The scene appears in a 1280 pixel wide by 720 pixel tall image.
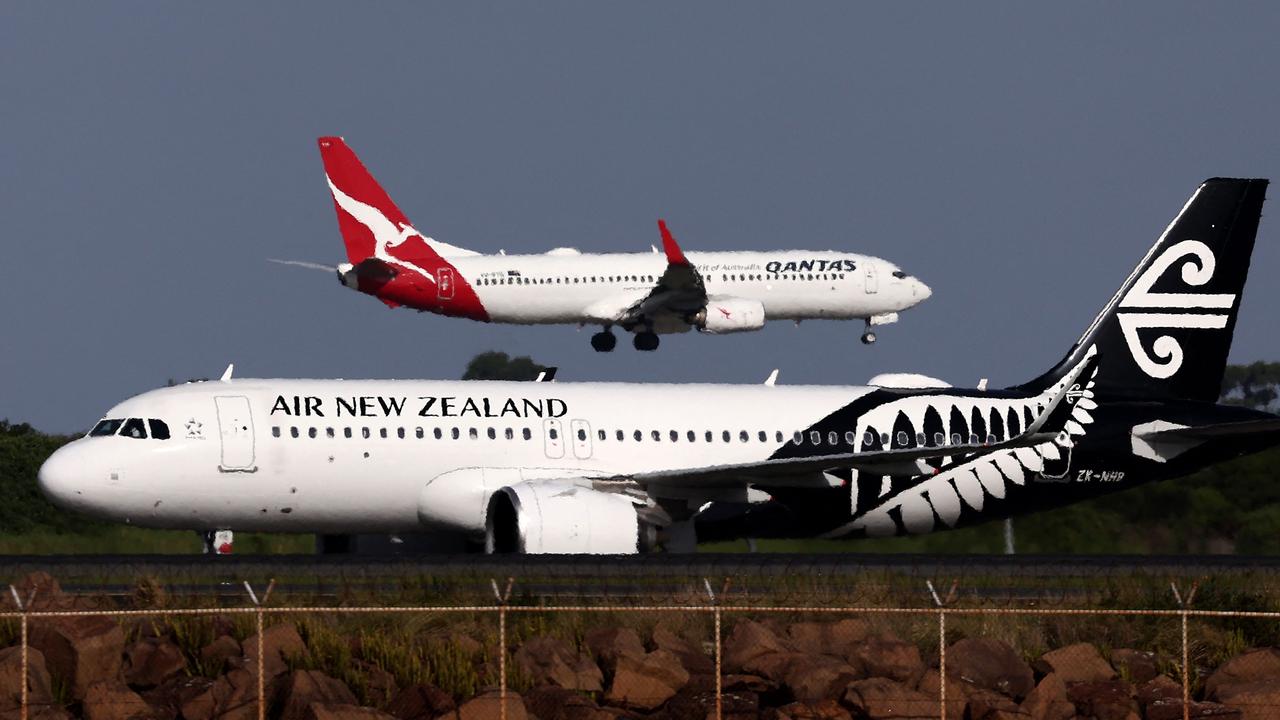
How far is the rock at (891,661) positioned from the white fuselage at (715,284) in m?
55.9

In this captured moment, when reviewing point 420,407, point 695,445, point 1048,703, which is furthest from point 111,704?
point 695,445

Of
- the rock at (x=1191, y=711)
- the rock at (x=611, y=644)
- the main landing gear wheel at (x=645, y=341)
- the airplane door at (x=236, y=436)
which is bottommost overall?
the rock at (x=1191, y=711)

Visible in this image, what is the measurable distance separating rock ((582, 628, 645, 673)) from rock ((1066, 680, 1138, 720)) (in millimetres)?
3916

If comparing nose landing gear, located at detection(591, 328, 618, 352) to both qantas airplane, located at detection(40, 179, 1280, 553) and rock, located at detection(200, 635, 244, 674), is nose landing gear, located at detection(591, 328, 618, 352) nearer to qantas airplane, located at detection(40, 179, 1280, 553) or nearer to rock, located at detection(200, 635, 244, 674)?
qantas airplane, located at detection(40, 179, 1280, 553)

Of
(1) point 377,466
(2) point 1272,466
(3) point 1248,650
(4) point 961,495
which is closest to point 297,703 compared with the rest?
(3) point 1248,650

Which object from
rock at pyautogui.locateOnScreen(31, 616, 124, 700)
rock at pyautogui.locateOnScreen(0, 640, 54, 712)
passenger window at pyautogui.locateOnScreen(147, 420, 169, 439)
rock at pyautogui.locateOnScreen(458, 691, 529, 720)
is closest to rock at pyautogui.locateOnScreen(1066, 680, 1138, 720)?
rock at pyautogui.locateOnScreen(458, 691, 529, 720)

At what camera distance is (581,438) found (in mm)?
32281

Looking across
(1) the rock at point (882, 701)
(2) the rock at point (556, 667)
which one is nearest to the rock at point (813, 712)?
(1) the rock at point (882, 701)

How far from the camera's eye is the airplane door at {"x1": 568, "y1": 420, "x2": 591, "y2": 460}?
32219 millimetres

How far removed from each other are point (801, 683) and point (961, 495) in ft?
47.2

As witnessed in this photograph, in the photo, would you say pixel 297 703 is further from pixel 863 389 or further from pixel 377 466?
pixel 863 389

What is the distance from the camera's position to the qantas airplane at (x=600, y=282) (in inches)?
2987

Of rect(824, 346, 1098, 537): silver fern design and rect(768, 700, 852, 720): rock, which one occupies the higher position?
rect(824, 346, 1098, 537): silver fern design

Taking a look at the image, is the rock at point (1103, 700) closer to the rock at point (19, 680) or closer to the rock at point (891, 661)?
the rock at point (891, 661)
